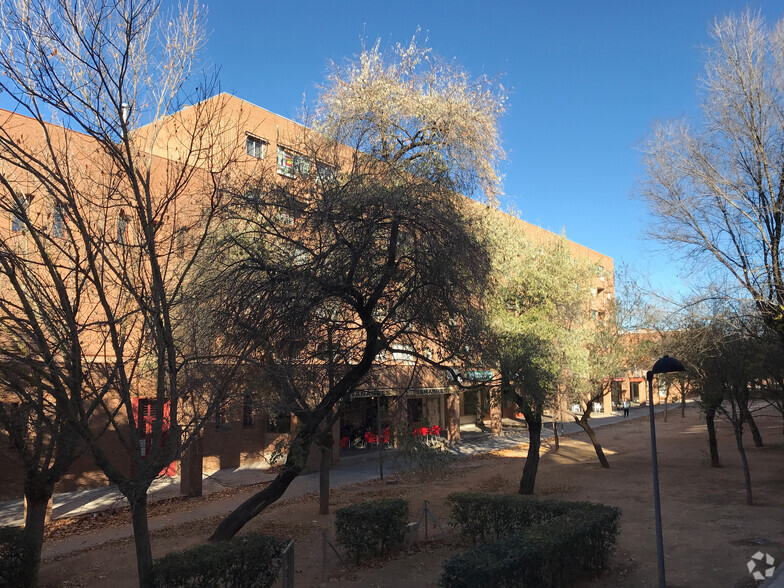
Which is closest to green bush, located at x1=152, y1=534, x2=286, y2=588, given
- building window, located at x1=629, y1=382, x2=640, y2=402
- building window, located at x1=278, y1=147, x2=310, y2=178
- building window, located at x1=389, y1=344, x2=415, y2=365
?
building window, located at x1=389, y1=344, x2=415, y2=365

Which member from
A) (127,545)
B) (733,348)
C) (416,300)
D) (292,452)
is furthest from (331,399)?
(733,348)

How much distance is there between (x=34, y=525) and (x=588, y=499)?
1250cm

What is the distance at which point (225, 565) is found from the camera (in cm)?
702

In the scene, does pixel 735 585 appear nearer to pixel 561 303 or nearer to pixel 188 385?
pixel 188 385

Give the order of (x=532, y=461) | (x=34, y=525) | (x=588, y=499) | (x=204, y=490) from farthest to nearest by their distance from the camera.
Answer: (x=204, y=490) < (x=532, y=461) < (x=588, y=499) < (x=34, y=525)

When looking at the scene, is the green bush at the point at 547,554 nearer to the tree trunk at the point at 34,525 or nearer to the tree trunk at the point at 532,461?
the tree trunk at the point at 532,461

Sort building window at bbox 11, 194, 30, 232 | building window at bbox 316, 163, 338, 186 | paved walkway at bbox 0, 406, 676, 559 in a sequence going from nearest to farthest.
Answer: building window at bbox 11, 194, 30, 232
building window at bbox 316, 163, 338, 186
paved walkway at bbox 0, 406, 676, 559

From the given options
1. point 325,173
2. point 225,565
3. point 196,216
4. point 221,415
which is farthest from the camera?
point 196,216

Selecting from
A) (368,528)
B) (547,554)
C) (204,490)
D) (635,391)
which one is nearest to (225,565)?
(368,528)

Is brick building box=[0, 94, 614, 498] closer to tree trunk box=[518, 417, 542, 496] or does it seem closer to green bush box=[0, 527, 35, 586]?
green bush box=[0, 527, 35, 586]

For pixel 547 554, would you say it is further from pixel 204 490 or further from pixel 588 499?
pixel 204 490

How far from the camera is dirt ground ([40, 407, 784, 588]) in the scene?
8.76 m

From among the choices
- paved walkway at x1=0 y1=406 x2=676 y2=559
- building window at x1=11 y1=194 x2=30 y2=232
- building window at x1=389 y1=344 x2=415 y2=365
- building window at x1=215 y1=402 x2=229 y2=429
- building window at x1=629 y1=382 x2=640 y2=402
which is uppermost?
building window at x1=11 y1=194 x2=30 y2=232

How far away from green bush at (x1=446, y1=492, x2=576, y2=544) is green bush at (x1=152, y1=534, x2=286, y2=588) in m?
4.06
